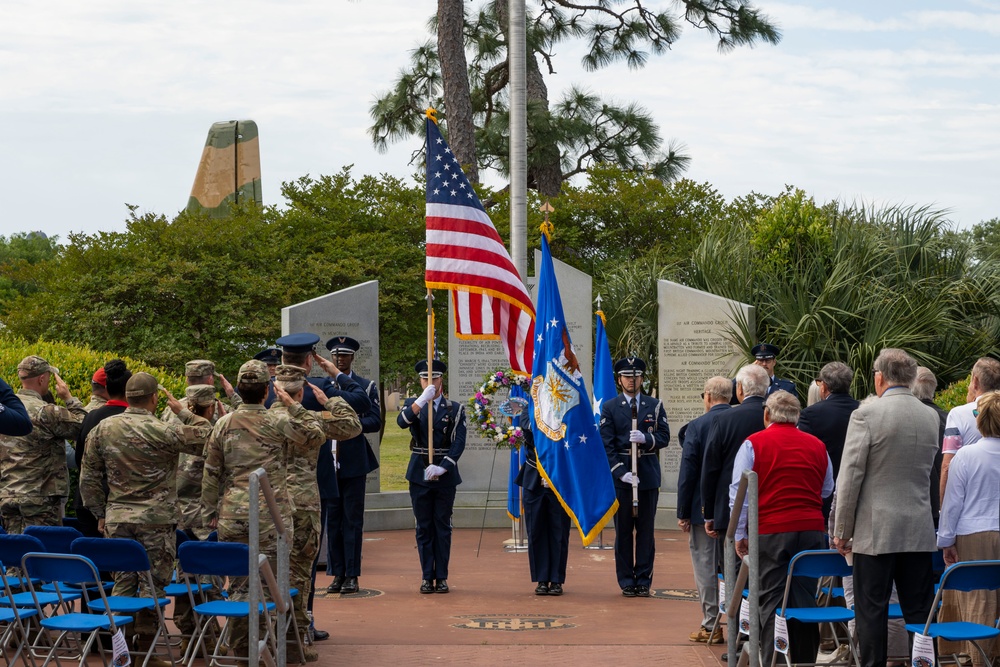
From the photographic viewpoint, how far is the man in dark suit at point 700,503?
8.09 m

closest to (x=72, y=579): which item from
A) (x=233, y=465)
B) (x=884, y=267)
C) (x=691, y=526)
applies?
(x=233, y=465)

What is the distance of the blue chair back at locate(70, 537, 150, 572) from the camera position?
262 inches

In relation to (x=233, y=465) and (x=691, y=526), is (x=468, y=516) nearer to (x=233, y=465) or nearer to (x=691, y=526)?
(x=691, y=526)

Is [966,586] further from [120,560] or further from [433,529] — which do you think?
[433,529]

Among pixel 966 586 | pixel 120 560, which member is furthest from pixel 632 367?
pixel 120 560

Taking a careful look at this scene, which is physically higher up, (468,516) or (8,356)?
(8,356)

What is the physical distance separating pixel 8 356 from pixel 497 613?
17.7 feet

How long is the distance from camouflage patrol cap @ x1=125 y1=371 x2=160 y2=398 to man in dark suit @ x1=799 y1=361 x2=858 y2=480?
4.40 m

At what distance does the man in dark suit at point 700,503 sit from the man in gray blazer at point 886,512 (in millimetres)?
1415

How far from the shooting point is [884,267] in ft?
52.9

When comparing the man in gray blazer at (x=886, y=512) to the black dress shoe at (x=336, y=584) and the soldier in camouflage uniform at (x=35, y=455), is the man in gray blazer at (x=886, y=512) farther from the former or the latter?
the soldier in camouflage uniform at (x=35, y=455)

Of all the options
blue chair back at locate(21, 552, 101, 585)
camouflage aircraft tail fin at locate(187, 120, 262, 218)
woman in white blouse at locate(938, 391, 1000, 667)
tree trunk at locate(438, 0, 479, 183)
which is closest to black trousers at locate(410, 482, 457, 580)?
blue chair back at locate(21, 552, 101, 585)

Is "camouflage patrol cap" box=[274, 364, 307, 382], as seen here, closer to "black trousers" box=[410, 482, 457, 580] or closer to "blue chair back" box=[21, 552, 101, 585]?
"blue chair back" box=[21, 552, 101, 585]

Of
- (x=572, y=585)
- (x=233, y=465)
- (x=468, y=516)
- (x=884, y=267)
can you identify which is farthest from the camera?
(x=884, y=267)
